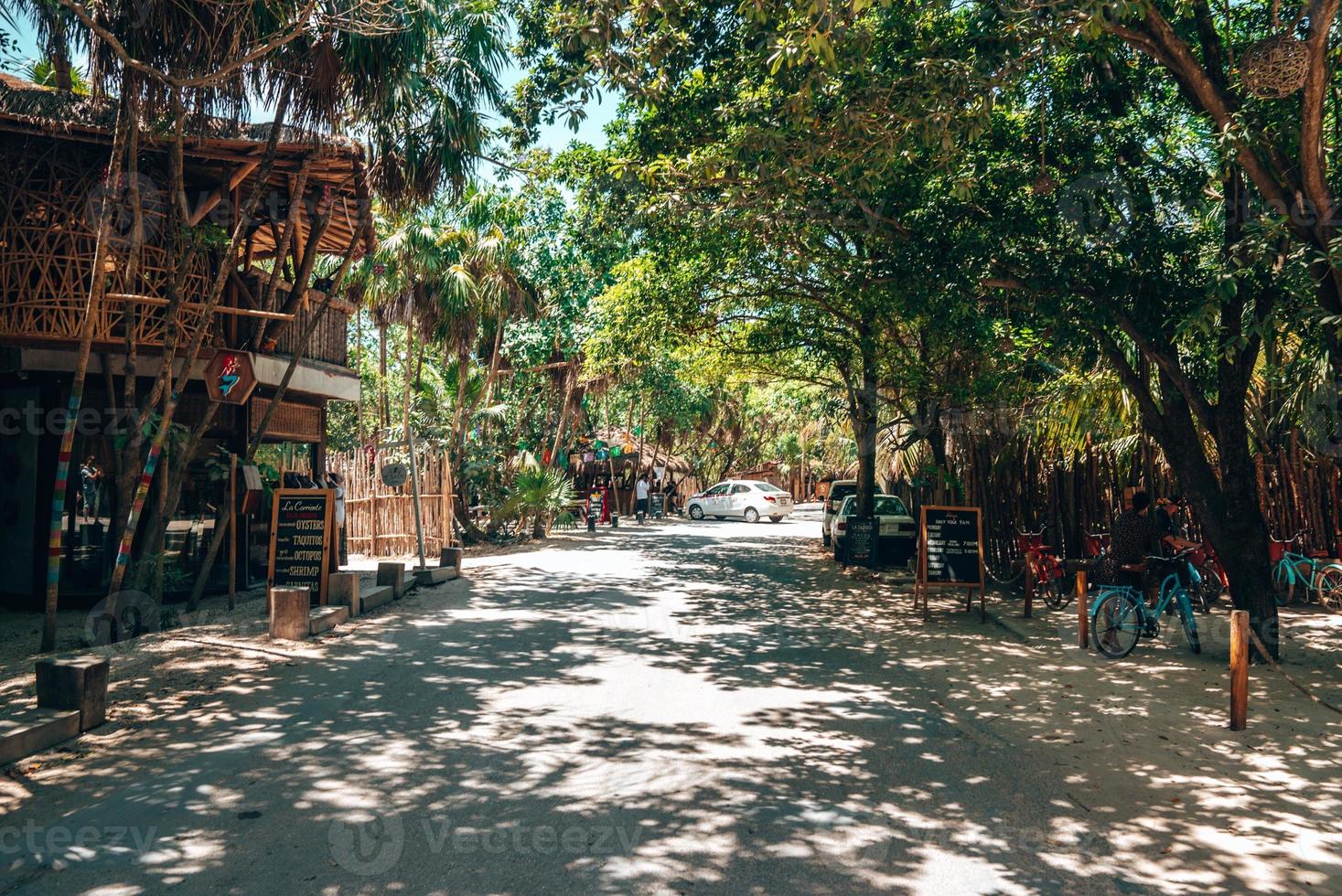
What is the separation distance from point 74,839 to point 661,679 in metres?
4.71

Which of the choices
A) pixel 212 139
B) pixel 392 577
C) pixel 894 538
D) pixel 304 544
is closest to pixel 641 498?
pixel 894 538

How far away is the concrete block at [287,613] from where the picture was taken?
32.5ft

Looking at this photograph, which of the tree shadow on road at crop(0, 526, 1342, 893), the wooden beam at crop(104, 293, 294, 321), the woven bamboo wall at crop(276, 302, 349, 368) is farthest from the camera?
the woven bamboo wall at crop(276, 302, 349, 368)

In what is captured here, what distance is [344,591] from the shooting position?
11.8 meters

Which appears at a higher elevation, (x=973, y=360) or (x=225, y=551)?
(x=973, y=360)

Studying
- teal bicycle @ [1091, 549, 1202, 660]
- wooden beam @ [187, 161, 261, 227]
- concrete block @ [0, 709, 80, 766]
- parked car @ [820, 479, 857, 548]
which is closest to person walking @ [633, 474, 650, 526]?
parked car @ [820, 479, 857, 548]

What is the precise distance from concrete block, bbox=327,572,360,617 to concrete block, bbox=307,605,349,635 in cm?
38

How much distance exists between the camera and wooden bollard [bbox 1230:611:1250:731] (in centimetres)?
682

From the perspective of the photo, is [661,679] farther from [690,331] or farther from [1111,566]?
[690,331]

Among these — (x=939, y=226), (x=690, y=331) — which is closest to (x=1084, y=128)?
(x=939, y=226)

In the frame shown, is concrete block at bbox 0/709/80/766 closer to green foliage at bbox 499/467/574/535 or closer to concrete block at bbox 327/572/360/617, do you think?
concrete block at bbox 327/572/360/617

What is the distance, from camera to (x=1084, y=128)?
10.1m

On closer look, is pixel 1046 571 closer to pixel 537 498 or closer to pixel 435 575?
pixel 435 575

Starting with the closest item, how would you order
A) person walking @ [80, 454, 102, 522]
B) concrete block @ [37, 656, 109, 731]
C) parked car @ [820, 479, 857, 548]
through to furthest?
concrete block @ [37, 656, 109, 731]
person walking @ [80, 454, 102, 522]
parked car @ [820, 479, 857, 548]
